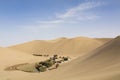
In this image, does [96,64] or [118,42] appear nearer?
[96,64]

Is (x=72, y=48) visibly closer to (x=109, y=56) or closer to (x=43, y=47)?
(x=43, y=47)

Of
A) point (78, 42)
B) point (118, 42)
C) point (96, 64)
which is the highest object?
point (78, 42)

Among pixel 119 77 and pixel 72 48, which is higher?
→ pixel 72 48

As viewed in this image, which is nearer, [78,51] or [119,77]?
[119,77]

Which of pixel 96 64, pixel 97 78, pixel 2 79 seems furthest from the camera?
pixel 2 79

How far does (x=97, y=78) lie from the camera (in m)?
12.5

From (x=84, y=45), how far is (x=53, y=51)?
31.0ft

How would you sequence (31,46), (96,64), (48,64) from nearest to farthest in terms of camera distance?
(96,64), (48,64), (31,46)

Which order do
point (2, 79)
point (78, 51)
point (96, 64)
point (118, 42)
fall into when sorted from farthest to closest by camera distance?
1. point (78, 51)
2. point (118, 42)
3. point (2, 79)
4. point (96, 64)

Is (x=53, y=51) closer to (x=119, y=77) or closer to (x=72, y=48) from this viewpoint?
(x=72, y=48)

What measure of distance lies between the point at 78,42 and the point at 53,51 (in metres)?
9.83

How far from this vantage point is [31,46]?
8238 centimetres

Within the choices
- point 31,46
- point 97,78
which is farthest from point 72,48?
point 97,78

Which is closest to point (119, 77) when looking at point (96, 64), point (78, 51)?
point (96, 64)
